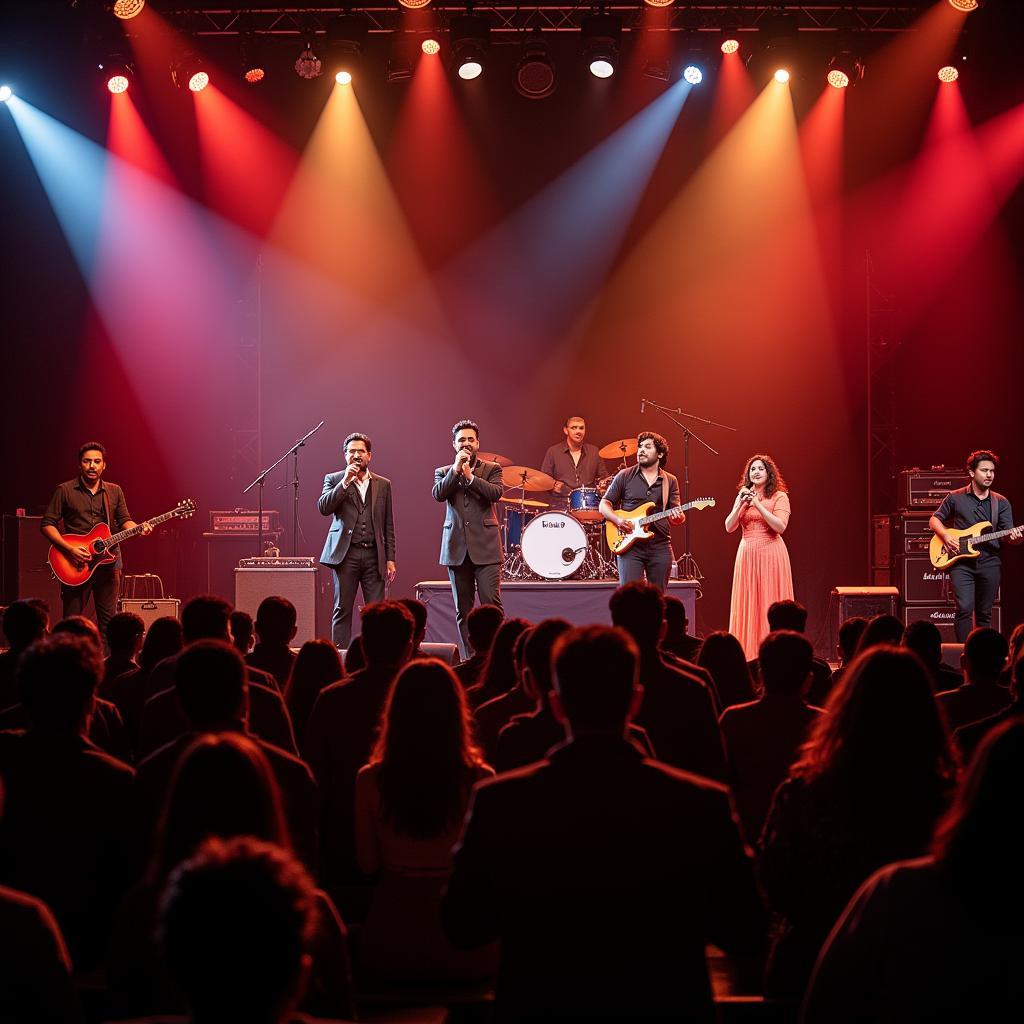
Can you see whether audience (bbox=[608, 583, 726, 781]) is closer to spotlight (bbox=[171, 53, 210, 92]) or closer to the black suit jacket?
the black suit jacket

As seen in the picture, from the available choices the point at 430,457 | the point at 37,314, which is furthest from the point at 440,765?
the point at 37,314

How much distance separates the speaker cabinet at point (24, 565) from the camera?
11.8m

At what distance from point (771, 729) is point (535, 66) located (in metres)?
9.87

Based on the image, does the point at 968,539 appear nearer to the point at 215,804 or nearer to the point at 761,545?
the point at 761,545

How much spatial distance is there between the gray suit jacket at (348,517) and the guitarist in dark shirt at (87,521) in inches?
70.8

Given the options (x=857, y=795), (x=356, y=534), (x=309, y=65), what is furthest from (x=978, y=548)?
(x=857, y=795)

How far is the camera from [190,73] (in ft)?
41.0

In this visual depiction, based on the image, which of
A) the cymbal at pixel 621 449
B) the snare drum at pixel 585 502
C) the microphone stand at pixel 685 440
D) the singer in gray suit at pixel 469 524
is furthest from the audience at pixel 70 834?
the cymbal at pixel 621 449

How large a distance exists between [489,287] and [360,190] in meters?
1.91

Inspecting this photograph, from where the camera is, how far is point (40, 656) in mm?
2832

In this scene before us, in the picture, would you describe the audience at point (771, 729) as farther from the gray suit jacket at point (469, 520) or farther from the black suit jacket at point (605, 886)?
the gray suit jacket at point (469, 520)

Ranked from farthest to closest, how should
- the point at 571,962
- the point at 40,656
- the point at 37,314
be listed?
the point at 37,314, the point at 40,656, the point at 571,962

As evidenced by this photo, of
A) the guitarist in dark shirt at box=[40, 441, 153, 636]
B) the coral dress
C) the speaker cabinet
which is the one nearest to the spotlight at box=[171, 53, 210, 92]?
the guitarist in dark shirt at box=[40, 441, 153, 636]

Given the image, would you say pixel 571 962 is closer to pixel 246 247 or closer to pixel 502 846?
pixel 502 846
